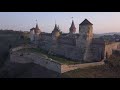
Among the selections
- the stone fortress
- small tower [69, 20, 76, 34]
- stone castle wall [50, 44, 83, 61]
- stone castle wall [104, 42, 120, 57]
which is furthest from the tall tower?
small tower [69, 20, 76, 34]

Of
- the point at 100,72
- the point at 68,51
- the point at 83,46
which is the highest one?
the point at 83,46

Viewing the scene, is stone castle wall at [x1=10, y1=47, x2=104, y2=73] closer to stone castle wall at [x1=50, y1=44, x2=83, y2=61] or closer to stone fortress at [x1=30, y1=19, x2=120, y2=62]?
stone fortress at [x1=30, y1=19, x2=120, y2=62]

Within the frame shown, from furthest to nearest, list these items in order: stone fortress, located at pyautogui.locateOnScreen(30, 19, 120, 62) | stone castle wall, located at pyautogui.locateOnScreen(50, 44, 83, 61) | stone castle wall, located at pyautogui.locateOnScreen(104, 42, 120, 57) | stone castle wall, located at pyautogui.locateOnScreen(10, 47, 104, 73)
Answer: stone castle wall, located at pyautogui.locateOnScreen(50, 44, 83, 61)
stone fortress, located at pyautogui.locateOnScreen(30, 19, 120, 62)
stone castle wall, located at pyautogui.locateOnScreen(104, 42, 120, 57)
stone castle wall, located at pyautogui.locateOnScreen(10, 47, 104, 73)

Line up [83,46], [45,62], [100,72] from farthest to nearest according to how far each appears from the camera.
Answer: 1. [83,46]
2. [45,62]
3. [100,72]

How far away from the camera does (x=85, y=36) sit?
866 inches

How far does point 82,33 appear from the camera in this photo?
2211cm

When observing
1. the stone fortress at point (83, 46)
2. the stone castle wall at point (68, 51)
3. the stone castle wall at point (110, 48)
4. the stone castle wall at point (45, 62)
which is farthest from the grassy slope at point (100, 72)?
the stone castle wall at point (68, 51)

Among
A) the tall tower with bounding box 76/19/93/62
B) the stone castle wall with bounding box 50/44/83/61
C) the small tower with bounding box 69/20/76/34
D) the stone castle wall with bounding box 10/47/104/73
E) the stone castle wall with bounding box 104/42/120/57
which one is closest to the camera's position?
the stone castle wall with bounding box 10/47/104/73

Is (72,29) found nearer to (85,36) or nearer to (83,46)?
(83,46)

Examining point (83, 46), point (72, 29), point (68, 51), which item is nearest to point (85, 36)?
point (83, 46)

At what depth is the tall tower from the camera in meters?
21.8

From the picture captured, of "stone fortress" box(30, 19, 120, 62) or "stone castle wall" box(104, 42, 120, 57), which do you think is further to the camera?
"stone fortress" box(30, 19, 120, 62)

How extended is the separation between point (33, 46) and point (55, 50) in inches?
179
